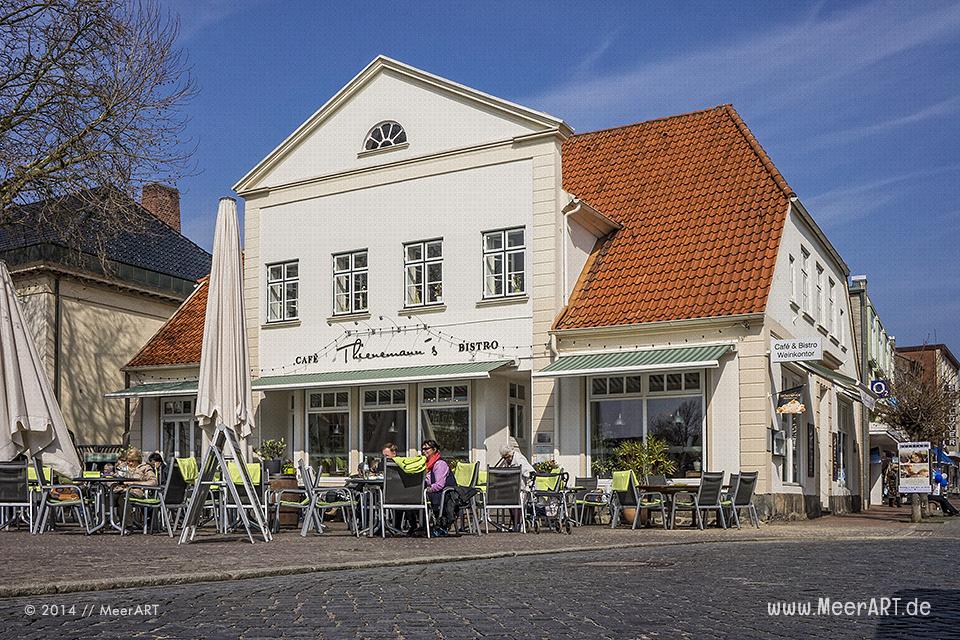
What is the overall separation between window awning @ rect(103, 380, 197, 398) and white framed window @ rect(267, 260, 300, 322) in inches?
94.0

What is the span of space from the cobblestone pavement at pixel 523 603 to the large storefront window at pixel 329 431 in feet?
43.8

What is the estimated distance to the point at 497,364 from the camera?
71.1 feet

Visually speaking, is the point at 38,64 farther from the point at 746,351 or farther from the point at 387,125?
the point at 746,351

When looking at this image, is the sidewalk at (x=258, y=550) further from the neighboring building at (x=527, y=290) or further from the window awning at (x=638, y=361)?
the neighboring building at (x=527, y=290)

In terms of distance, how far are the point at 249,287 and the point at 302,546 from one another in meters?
14.0

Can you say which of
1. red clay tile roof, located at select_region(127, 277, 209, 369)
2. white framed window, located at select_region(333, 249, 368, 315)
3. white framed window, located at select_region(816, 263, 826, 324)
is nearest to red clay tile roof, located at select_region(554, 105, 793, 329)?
white framed window, located at select_region(816, 263, 826, 324)

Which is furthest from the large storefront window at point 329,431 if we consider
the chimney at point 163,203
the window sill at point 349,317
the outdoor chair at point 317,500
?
the chimney at point 163,203

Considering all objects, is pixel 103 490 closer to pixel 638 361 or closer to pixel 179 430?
pixel 638 361

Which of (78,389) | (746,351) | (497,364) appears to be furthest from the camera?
(78,389)

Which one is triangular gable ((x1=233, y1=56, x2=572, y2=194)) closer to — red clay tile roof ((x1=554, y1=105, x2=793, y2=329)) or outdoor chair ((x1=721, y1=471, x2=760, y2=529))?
red clay tile roof ((x1=554, y1=105, x2=793, y2=329))

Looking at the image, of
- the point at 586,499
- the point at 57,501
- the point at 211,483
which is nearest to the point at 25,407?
the point at 57,501

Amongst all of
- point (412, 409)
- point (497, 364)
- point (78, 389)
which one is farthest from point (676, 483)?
point (78, 389)

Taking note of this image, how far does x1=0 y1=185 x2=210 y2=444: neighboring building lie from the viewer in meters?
28.9

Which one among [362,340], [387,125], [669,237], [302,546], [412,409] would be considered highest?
[387,125]
